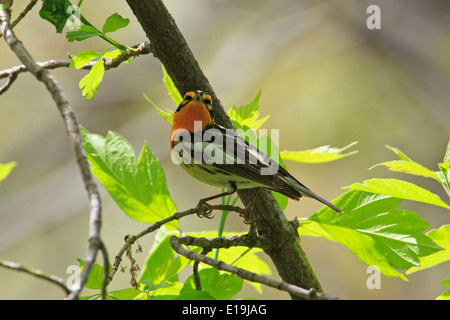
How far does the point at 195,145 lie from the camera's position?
0.92m

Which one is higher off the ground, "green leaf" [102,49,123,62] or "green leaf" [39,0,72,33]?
"green leaf" [39,0,72,33]

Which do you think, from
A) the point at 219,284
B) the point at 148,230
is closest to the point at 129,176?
the point at 148,230

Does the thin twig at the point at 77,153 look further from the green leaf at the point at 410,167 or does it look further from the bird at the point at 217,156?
the green leaf at the point at 410,167

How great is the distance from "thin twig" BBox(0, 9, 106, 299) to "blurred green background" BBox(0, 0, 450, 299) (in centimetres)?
245

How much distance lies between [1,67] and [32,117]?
1.36 feet

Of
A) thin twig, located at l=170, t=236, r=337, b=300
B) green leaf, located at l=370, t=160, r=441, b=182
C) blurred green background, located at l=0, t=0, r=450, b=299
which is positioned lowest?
thin twig, located at l=170, t=236, r=337, b=300

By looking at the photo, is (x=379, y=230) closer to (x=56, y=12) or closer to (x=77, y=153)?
(x=77, y=153)

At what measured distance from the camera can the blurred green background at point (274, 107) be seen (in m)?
3.17

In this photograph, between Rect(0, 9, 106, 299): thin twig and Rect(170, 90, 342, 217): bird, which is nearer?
Rect(0, 9, 106, 299): thin twig

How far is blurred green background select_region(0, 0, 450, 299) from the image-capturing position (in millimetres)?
3174

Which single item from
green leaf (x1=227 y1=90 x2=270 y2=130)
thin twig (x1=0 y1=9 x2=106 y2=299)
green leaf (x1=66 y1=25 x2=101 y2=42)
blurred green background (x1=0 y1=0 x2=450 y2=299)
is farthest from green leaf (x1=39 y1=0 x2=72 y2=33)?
blurred green background (x1=0 y1=0 x2=450 y2=299)

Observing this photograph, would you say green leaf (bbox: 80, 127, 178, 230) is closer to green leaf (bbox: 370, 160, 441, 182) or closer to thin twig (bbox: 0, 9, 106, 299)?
thin twig (bbox: 0, 9, 106, 299)

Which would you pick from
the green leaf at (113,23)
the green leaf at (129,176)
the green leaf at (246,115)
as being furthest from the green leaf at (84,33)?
the green leaf at (246,115)

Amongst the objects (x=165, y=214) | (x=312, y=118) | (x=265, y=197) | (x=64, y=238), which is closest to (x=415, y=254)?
(x=265, y=197)
